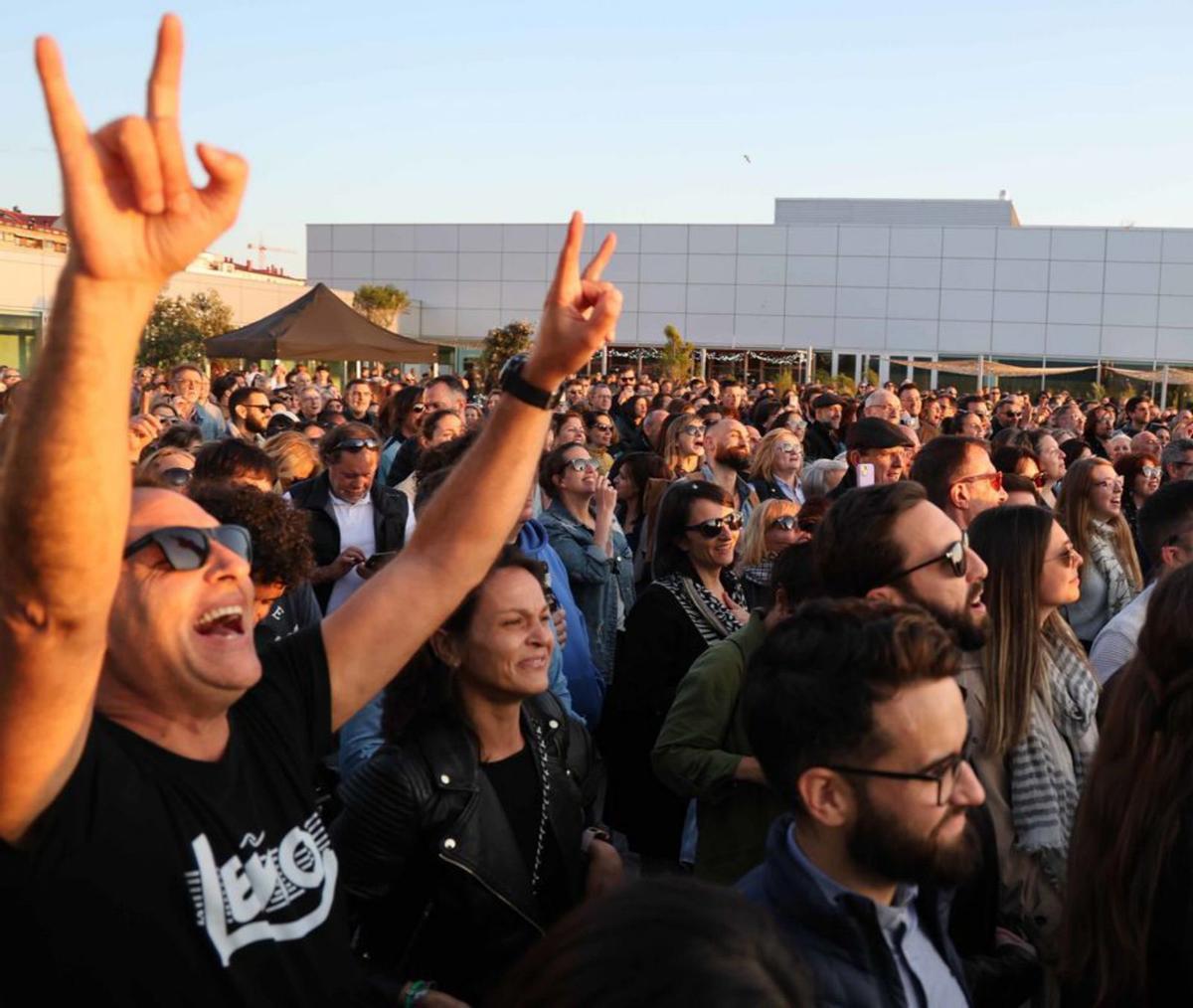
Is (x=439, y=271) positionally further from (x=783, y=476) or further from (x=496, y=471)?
(x=496, y=471)

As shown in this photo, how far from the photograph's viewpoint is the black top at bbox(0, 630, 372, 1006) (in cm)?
169

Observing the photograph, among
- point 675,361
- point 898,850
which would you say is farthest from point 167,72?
point 675,361

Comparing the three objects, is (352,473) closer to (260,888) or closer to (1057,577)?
(1057,577)

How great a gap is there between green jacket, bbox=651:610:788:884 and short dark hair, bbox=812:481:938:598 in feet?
1.02

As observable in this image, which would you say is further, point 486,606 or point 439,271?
point 439,271

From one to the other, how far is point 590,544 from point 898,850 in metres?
4.29

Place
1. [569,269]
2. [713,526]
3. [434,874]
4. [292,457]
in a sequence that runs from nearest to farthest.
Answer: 1. [569,269]
2. [434,874]
3. [713,526]
4. [292,457]

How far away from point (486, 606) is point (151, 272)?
1913 millimetres

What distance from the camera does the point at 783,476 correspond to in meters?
9.15

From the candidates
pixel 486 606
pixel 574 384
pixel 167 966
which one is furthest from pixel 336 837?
pixel 574 384

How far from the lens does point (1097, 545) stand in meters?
6.80

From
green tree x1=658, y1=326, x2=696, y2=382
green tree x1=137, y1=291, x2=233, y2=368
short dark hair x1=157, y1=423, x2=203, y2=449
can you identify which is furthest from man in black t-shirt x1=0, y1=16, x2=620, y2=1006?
green tree x1=137, y1=291, x2=233, y2=368

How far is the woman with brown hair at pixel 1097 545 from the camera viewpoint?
664cm

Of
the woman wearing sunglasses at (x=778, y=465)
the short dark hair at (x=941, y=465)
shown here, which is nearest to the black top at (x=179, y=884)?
the short dark hair at (x=941, y=465)
